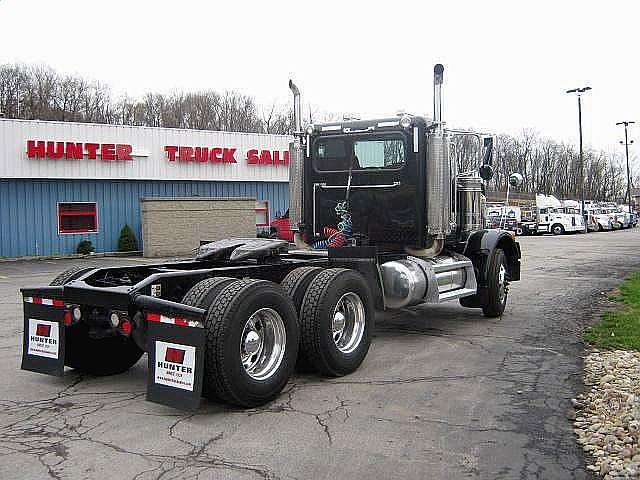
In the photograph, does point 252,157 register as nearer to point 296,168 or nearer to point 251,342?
point 296,168

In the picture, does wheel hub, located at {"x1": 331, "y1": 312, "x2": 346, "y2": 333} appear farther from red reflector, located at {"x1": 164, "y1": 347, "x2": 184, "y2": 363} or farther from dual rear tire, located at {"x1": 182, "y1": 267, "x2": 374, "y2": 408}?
red reflector, located at {"x1": 164, "y1": 347, "x2": 184, "y2": 363}

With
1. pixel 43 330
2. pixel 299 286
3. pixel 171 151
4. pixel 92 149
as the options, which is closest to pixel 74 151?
pixel 92 149

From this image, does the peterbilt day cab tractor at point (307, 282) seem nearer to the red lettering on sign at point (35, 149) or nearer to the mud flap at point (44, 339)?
the mud flap at point (44, 339)

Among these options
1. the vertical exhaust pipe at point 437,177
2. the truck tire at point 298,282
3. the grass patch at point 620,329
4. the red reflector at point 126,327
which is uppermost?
the vertical exhaust pipe at point 437,177

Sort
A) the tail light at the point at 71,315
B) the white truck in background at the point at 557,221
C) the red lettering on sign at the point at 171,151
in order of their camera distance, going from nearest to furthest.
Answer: the tail light at the point at 71,315, the red lettering on sign at the point at 171,151, the white truck in background at the point at 557,221

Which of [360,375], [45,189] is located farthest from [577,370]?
[45,189]

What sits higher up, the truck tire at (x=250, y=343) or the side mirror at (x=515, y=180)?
the side mirror at (x=515, y=180)

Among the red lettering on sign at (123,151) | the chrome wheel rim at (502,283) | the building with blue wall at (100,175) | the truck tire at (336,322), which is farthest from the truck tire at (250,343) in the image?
the red lettering on sign at (123,151)

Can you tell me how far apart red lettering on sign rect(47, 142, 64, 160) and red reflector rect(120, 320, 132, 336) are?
22.4 m

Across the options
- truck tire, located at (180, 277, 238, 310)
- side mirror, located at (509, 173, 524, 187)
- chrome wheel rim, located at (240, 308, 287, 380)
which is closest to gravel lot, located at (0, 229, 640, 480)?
chrome wheel rim, located at (240, 308, 287, 380)

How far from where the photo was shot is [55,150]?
26.7 m

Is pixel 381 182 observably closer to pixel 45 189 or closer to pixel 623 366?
A: pixel 623 366

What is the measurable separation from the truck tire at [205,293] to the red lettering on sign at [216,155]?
2545 cm

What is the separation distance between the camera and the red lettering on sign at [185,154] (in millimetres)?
30209
